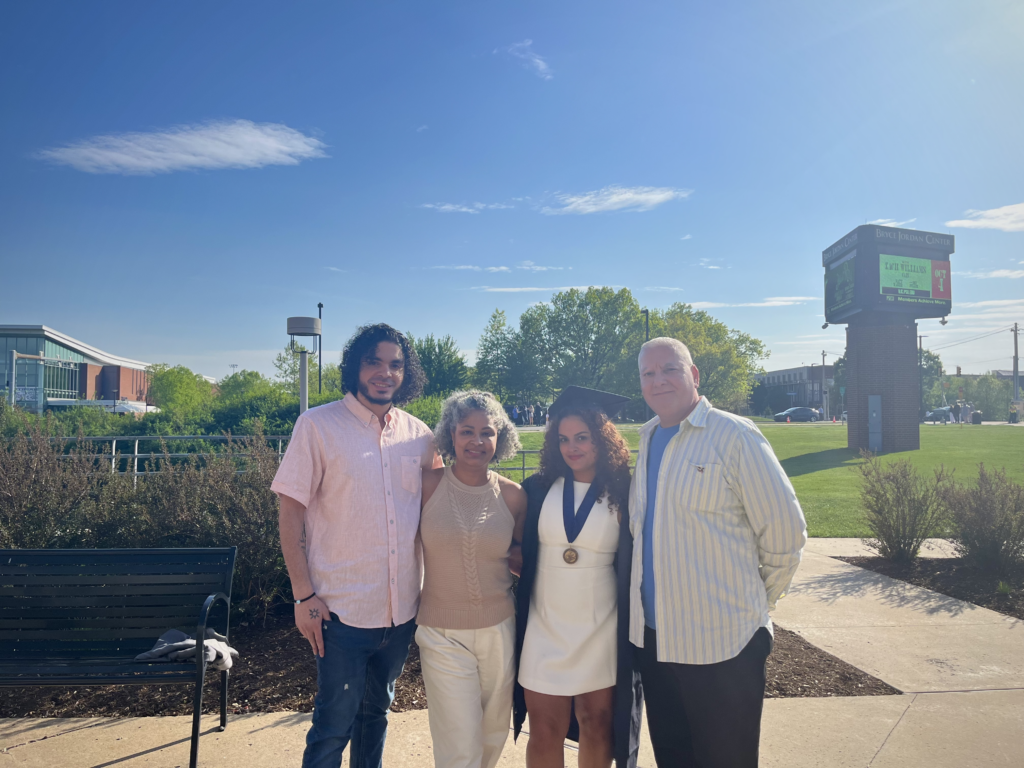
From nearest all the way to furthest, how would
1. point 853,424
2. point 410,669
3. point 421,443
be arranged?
point 421,443, point 410,669, point 853,424

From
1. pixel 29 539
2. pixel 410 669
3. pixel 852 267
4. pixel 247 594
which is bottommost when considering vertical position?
pixel 410 669

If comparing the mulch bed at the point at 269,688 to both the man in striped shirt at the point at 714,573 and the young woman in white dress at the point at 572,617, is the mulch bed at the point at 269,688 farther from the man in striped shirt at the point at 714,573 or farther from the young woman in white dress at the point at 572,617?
the man in striped shirt at the point at 714,573

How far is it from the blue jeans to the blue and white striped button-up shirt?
108cm

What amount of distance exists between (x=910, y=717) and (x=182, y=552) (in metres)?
4.31

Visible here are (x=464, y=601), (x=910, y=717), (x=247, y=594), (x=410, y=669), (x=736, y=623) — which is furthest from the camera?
(x=247, y=594)

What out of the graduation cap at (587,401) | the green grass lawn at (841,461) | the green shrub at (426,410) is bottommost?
the green grass lawn at (841,461)

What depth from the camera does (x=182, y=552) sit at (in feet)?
12.6

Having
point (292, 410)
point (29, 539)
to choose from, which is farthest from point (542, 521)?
point (292, 410)

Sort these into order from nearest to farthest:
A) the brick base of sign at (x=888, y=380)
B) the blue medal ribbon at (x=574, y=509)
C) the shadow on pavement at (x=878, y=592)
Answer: the blue medal ribbon at (x=574, y=509)
the shadow on pavement at (x=878, y=592)
the brick base of sign at (x=888, y=380)

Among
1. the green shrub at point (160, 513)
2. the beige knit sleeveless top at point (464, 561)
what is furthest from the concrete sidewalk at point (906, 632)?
→ the green shrub at point (160, 513)

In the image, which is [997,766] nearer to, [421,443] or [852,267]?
[421,443]

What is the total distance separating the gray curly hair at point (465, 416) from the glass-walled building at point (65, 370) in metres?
54.8

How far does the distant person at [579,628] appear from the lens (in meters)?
2.74

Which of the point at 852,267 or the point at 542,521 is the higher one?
the point at 852,267
